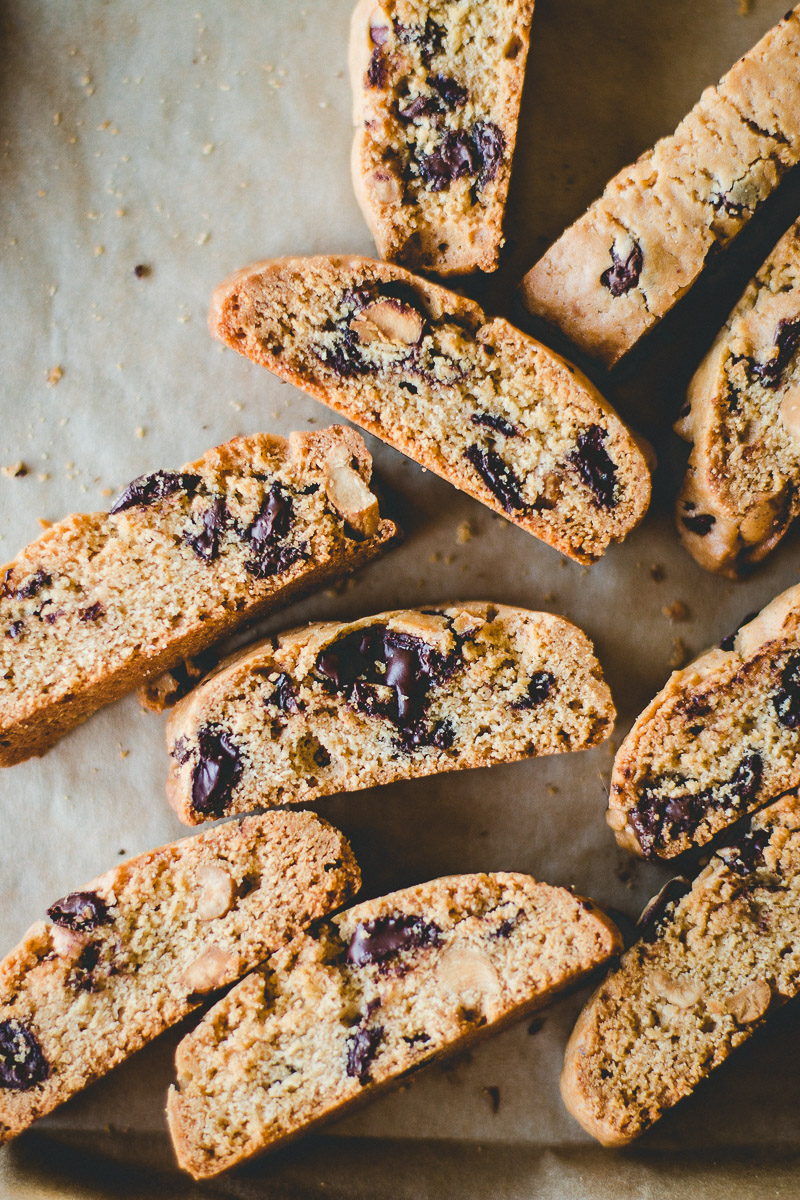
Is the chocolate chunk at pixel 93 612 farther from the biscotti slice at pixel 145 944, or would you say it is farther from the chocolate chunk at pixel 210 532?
the biscotti slice at pixel 145 944

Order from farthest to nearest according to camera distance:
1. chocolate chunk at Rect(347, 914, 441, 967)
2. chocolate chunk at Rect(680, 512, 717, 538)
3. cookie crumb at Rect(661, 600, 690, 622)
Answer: cookie crumb at Rect(661, 600, 690, 622)
chocolate chunk at Rect(680, 512, 717, 538)
chocolate chunk at Rect(347, 914, 441, 967)

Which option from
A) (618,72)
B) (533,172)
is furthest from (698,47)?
(533,172)

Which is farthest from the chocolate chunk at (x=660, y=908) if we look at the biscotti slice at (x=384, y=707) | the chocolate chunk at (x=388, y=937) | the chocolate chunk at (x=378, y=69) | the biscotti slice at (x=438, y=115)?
the chocolate chunk at (x=378, y=69)

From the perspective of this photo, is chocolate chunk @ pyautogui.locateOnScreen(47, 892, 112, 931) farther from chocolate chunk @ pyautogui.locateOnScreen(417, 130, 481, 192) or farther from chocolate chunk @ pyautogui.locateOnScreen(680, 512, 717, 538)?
chocolate chunk @ pyautogui.locateOnScreen(417, 130, 481, 192)

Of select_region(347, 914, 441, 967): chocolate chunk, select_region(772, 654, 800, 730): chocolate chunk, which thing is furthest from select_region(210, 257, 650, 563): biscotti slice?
select_region(347, 914, 441, 967): chocolate chunk

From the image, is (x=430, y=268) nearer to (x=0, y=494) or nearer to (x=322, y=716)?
(x=322, y=716)
